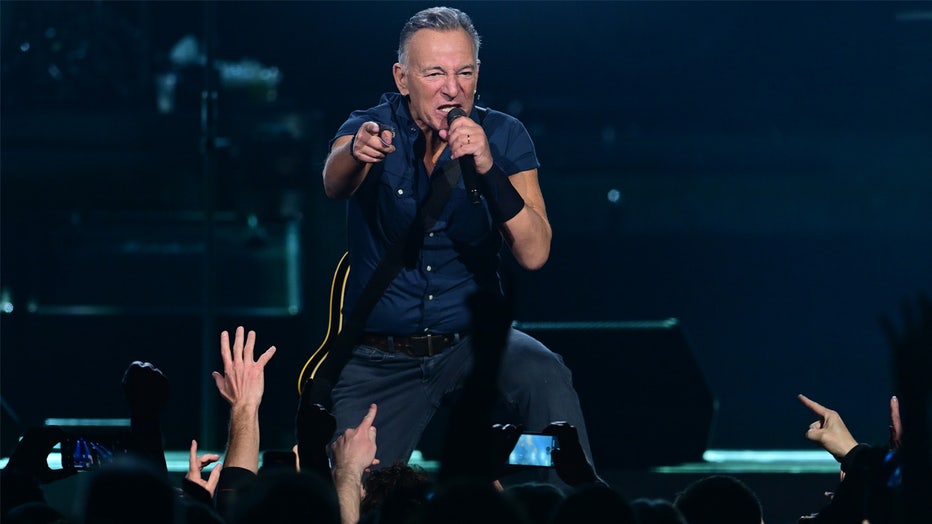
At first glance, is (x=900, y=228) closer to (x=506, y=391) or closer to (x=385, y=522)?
(x=506, y=391)

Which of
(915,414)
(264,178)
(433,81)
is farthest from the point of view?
(264,178)

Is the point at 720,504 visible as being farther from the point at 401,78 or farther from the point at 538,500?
the point at 401,78

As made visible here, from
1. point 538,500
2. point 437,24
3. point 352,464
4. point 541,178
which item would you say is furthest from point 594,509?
point 541,178

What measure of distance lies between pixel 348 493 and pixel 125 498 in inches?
37.9

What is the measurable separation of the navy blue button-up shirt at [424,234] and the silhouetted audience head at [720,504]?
4.69 ft

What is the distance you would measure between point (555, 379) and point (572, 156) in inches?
202

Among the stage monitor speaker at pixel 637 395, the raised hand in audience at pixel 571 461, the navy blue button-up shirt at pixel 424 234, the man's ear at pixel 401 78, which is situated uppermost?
the man's ear at pixel 401 78

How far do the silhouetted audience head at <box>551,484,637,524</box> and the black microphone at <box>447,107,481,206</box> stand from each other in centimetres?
129

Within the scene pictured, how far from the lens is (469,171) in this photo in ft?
11.1

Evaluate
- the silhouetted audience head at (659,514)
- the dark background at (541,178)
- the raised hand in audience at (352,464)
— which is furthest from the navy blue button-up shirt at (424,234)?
the dark background at (541,178)

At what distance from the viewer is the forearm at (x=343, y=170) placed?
3.58 meters

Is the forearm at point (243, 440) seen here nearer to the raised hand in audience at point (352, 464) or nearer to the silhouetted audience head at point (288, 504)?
the raised hand in audience at point (352, 464)

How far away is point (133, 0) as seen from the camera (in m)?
7.73

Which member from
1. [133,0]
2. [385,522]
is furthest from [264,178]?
[385,522]
